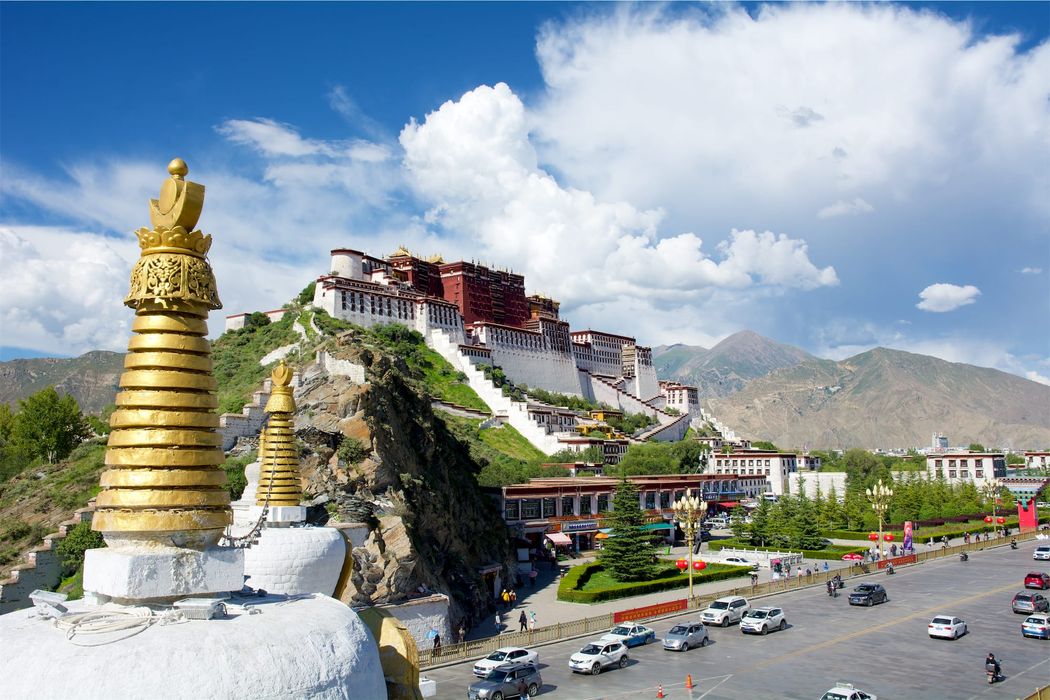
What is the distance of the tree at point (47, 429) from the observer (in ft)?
164

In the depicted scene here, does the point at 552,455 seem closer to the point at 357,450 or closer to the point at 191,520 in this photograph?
the point at 357,450

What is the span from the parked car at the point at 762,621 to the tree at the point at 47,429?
40.8m

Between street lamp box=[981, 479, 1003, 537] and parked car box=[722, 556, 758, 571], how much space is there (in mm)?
25714

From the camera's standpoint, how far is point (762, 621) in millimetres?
28406

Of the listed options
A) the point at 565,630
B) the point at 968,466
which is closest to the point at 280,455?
the point at 565,630

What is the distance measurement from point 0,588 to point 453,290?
7839 centimetres

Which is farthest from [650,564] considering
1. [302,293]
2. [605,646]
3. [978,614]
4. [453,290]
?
[453,290]

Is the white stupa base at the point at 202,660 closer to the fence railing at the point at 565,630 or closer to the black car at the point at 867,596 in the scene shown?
the fence railing at the point at 565,630

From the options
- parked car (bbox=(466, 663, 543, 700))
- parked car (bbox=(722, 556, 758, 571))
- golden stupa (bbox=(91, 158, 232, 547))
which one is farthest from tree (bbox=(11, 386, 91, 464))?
golden stupa (bbox=(91, 158, 232, 547))

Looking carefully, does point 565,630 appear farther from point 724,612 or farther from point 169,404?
point 169,404

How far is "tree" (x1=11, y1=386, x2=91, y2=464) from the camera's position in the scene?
164ft

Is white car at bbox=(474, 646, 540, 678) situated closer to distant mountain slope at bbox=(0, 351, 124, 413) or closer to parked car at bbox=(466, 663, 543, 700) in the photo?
parked car at bbox=(466, 663, 543, 700)

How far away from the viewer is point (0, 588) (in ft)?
90.8

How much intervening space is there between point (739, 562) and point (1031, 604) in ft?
60.3
